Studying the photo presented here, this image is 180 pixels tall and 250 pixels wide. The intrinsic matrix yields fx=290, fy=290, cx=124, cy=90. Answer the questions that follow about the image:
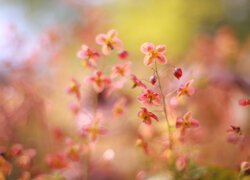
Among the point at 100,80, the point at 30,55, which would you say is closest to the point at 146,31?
the point at 30,55

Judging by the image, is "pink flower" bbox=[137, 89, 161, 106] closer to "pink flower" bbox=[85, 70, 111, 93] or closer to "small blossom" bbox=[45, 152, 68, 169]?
"pink flower" bbox=[85, 70, 111, 93]

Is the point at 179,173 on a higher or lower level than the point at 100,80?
lower

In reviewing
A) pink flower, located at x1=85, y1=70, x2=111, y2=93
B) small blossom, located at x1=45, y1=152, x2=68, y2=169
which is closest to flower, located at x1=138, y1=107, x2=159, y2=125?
pink flower, located at x1=85, y1=70, x2=111, y2=93

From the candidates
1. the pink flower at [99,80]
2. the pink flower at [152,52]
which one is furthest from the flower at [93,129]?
the pink flower at [152,52]

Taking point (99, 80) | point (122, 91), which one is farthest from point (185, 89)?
point (122, 91)

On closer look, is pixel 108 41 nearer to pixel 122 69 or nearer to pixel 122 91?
pixel 122 69

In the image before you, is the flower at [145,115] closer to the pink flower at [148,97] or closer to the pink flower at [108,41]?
the pink flower at [148,97]

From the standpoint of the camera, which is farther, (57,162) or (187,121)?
(57,162)

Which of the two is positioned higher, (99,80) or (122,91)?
(122,91)

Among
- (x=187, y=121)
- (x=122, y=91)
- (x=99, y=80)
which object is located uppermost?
(x=122, y=91)

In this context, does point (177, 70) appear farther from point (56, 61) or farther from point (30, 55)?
point (56, 61)

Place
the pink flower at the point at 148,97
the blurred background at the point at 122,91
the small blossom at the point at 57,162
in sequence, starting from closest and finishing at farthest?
the pink flower at the point at 148,97
the small blossom at the point at 57,162
the blurred background at the point at 122,91
